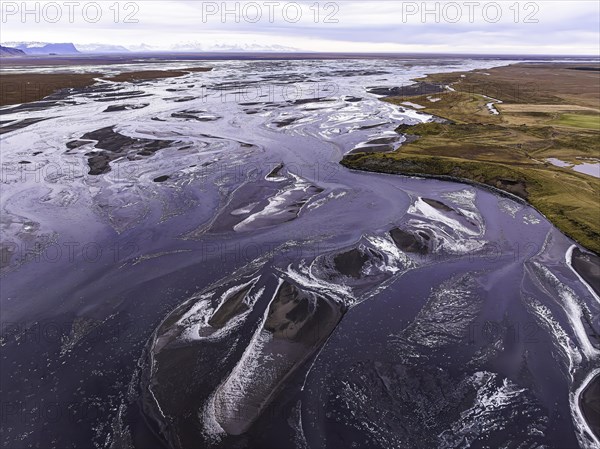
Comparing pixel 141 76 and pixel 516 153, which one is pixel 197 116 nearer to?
pixel 516 153


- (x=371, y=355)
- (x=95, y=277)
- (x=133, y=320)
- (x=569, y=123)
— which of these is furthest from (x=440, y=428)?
(x=569, y=123)

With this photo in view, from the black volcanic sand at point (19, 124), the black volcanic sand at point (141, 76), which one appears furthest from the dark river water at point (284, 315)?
the black volcanic sand at point (141, 76)

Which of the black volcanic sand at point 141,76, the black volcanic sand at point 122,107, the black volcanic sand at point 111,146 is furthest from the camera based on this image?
the black volcanic sand at point 141,76

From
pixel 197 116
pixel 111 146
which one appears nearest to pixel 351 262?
pixel 111 146

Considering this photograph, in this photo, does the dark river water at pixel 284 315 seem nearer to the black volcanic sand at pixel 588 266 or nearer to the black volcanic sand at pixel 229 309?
the black volcanic sand at pixel 229 309

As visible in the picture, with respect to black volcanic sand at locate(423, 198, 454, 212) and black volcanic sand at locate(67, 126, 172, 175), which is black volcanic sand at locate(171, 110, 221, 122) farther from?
black volcanic sand at locate(423, 198, 454, 212)

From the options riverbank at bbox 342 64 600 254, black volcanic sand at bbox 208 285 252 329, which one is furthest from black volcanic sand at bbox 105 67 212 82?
black volcanic sand at bbox 208 285 252 329
